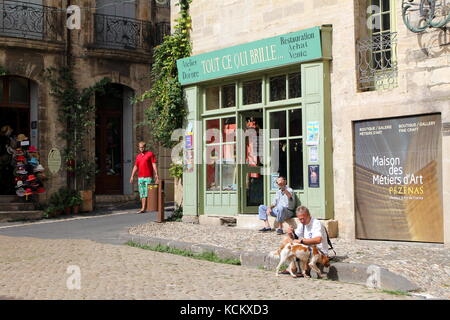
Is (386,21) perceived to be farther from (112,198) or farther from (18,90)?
(18,90)

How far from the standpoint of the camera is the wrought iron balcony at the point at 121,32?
20.8m

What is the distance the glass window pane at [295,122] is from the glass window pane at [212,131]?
220 cm

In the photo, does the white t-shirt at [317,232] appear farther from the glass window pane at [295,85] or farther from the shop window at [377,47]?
the glass window pane at [295,85]

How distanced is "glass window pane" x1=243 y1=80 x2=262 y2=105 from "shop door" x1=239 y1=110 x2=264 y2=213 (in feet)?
1.03

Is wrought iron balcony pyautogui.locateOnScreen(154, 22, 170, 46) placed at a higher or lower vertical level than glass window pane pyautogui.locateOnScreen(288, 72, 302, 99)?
higher

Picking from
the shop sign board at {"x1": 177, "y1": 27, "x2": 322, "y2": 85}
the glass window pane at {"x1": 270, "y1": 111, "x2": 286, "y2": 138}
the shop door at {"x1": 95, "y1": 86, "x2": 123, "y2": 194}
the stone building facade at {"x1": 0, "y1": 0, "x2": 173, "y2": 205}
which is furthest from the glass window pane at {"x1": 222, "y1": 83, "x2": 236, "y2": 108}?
the shop door at {"x1": 95, "y1": 86, "x2": 123, "y2": 194}

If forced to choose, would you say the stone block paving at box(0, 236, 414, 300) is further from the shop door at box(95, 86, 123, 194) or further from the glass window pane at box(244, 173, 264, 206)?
the shop door at box(95, 86, 123, 194)

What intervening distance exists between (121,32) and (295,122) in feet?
31.2

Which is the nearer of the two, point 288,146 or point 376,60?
point 376,60

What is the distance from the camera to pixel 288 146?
533 inches

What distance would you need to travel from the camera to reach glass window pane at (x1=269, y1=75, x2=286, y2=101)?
13.7 m

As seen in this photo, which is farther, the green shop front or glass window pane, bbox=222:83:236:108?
glass window pane, bbox=222:83:236:108

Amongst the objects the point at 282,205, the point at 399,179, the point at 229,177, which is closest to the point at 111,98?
the point at 229,177

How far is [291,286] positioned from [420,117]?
4.15 metres
